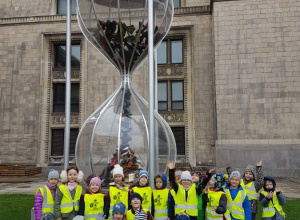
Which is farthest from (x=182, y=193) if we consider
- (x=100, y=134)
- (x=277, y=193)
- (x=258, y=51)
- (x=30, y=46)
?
Result: (x=30, y=46)

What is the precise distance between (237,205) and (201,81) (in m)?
15.6

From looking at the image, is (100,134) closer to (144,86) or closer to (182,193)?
(182,193)

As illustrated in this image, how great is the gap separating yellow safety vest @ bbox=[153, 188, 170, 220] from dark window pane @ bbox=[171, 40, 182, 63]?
1728cm

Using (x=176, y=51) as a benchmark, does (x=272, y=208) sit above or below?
below

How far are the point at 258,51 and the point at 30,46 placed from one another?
15.3 m

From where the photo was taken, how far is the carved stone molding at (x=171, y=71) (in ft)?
68.7

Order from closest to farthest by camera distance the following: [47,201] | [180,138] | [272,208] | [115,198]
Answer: [115,198]
[47,201]
[272,208]
[180,138]

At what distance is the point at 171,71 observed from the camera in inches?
829

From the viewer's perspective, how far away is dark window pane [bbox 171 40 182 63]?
2133 centimetres

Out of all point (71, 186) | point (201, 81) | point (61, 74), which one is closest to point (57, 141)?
point (61, 74)

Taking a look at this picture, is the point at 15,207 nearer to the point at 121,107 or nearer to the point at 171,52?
the point at 121,107

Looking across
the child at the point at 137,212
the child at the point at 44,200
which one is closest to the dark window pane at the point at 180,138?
the child at the point at 44,200

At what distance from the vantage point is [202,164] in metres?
19.3

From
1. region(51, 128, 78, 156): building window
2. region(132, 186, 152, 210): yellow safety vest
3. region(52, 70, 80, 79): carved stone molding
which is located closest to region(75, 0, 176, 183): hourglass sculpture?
region(132, 186, 152, 210): yellow safety vest
